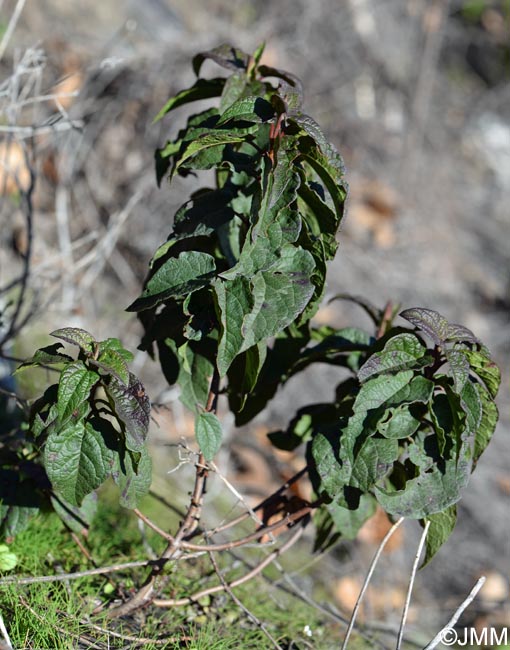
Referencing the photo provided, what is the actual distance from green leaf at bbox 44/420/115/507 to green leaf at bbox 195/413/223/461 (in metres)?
0.18

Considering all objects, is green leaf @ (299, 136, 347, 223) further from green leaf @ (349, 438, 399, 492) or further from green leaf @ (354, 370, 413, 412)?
green leaf @ (349, 438, 399, 492)

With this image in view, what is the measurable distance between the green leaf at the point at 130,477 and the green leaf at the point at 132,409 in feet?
0.37

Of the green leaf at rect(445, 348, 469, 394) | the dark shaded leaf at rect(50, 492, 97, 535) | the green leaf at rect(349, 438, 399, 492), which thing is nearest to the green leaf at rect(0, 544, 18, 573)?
the dark shaded leaf at rect(50, 492, 97, 535)

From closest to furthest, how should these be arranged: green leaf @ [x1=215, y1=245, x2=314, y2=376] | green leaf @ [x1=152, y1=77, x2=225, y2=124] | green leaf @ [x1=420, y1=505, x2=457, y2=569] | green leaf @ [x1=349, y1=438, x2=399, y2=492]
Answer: green leaf @ [x1=215, y1=245, x2=314, y2=376] → green leaf @ [x1=349, y1=438, x2=399, y2=492] → green leaf @ [x1=420, y1=505, x2=457, y2=569] → green leaf @ [x1=152, y1=77, x2=225, y2=124]

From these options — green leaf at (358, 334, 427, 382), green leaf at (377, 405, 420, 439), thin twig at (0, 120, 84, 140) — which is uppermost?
thin twig at (0, 120, 84, 140)

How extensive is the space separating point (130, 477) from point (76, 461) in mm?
116

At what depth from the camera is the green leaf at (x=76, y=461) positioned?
1.28 m

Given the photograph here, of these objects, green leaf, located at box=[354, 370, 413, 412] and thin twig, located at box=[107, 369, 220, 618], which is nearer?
green leaf, located at box=[354, 370, 413, 412]

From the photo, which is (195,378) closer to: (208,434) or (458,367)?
(208,434)

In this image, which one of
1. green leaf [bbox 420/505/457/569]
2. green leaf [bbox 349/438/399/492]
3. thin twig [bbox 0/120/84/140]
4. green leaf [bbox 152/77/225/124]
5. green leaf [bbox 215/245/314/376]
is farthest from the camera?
thin twig [bbox 0/120/84/140]

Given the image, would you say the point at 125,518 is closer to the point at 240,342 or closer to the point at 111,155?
the point at 240,342

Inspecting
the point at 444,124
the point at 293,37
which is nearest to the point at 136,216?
the point at 293,37

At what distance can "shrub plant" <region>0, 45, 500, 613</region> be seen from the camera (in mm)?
1224

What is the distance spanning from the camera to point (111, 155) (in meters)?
4.27
